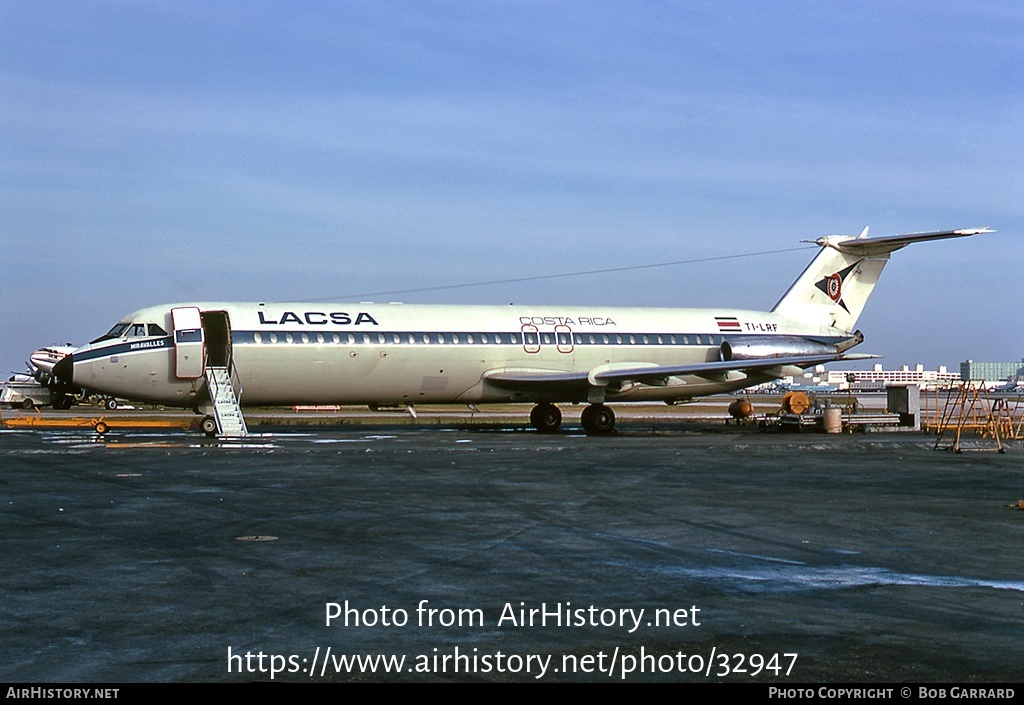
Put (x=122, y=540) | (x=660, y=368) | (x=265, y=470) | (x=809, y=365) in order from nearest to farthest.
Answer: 1. (x=122, y=540)
2. (x=265, y=470)
3. (x=660, y=368)
4. (x=809, y=365)

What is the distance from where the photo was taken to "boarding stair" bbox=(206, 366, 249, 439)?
3133 cm

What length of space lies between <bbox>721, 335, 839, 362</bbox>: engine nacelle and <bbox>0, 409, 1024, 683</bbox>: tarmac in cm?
1752

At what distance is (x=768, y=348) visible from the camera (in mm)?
39531

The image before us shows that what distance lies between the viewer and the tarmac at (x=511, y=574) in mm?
7156

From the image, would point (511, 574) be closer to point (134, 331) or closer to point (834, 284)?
point (134, 331)

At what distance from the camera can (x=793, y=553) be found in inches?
457

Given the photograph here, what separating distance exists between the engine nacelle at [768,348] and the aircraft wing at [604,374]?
1.88m

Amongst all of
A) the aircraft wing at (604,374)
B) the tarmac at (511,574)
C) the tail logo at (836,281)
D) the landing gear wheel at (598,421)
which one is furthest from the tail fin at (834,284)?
the tarmac at (511,574)

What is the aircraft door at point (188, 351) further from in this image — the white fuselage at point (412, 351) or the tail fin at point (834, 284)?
the tail fin at point (834, 284)

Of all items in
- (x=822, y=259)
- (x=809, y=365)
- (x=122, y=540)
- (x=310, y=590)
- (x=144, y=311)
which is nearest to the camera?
(x=310, y=590)

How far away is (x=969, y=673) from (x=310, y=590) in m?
5.37

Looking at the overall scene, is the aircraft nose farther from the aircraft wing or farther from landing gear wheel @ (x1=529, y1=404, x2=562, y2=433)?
landing gear wheel @ (x1=529, y1=404, x2=562, y2=433)
